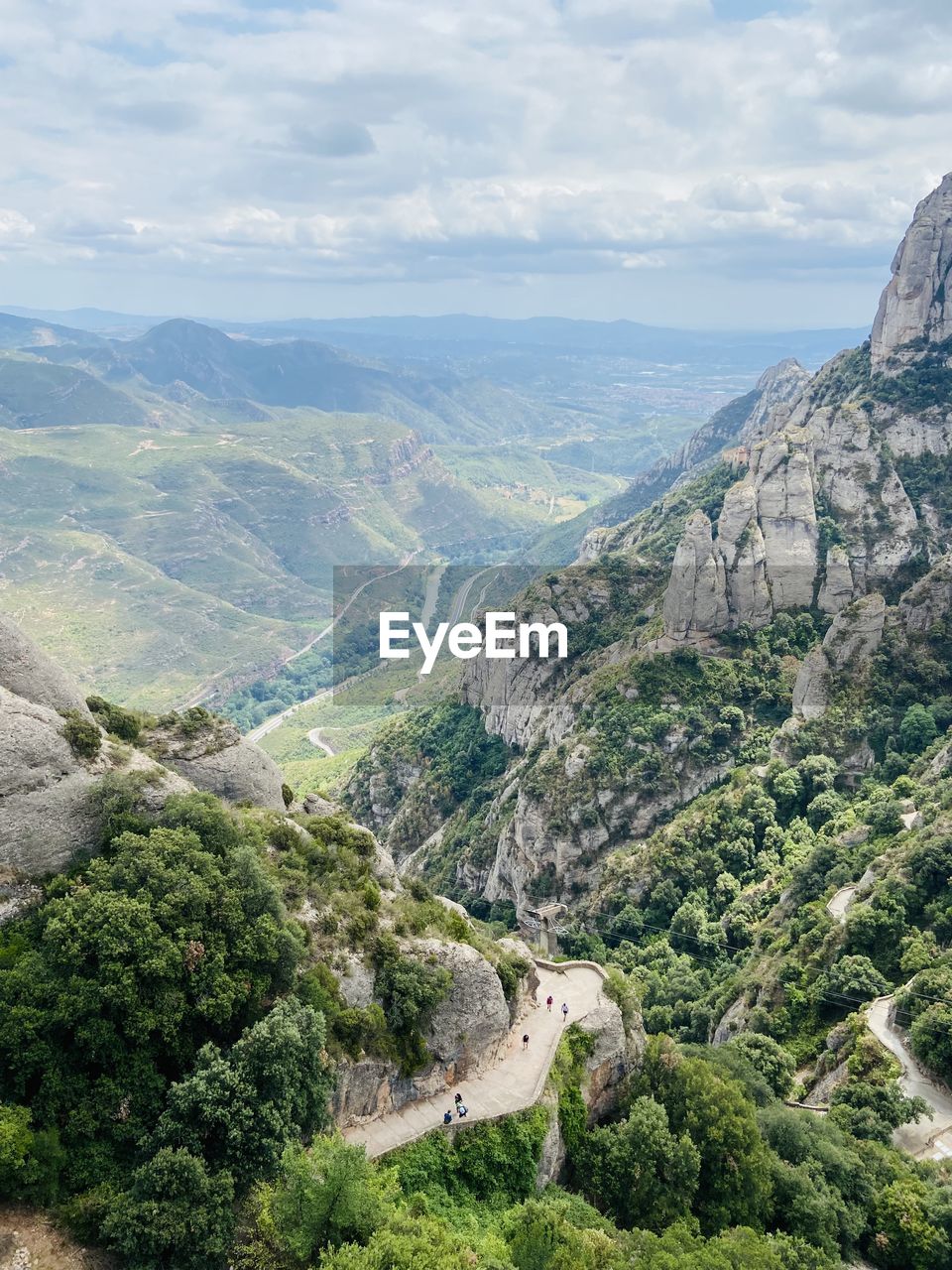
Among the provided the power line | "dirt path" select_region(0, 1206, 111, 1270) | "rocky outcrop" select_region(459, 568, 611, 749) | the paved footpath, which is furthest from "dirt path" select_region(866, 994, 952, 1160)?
"rocky outcrop" select_region(459, 568, 611, 749)

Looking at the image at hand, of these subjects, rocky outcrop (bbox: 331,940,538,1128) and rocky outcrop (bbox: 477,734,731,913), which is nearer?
rocky outcrop (bbox: 331,940,538,1128)

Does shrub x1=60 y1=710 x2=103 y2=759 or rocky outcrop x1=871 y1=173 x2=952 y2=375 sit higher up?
rocky outcrop x1=871 y1=173 x2=952 y2=375

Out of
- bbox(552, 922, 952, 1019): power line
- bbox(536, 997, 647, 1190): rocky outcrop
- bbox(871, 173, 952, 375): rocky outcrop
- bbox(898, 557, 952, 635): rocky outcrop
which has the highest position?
bbox(871, 173, 952, 375): rocky outcrop

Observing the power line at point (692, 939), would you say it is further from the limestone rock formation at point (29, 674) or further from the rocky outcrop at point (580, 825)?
the limestone rock formation at point (29, 674)

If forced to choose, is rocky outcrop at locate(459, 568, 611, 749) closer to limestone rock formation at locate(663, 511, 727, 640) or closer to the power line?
limestone rock formation at locate(663, 511, 727, 640)

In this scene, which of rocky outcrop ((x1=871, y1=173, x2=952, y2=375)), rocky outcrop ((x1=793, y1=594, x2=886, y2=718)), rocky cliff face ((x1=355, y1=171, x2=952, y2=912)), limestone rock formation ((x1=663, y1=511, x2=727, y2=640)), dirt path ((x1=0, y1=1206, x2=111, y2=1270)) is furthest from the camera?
rocky outcrop ((x1=871, y1=173, x2=952, y2=375))

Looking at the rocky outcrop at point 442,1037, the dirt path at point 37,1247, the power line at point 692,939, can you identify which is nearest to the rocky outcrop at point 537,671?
the power line at point 692,939

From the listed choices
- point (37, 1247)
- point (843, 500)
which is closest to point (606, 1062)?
point (37, 1247)

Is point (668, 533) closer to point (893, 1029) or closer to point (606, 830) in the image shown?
point (606, 830)
